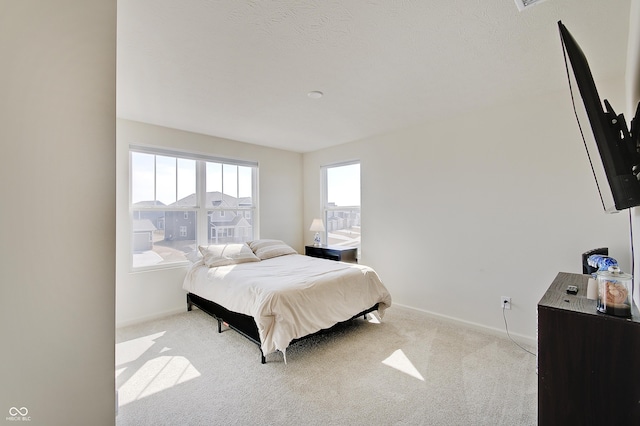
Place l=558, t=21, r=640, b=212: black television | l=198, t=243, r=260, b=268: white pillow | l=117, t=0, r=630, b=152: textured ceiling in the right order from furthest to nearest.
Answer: l=198, t=243, r=260, b=268: white pillow, l=117, t=0, r=630, b=152: textured ceiling, l=558, t=21, r=640, b=212: black television

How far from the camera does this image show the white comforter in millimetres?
2404

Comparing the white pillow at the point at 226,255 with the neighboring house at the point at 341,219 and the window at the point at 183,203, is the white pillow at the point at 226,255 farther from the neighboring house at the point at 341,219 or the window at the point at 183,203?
the neighboring house at the point at 341,219

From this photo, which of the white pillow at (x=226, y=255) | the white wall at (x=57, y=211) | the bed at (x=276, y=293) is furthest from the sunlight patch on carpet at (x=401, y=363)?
the white pillow at (x=226, y=255)

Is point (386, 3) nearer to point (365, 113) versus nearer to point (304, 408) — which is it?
point (365, 113)

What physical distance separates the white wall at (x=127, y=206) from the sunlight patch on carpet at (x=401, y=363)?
283 cm

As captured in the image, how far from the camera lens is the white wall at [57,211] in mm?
796

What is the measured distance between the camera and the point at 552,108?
2.69m

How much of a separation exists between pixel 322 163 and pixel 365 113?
183cm

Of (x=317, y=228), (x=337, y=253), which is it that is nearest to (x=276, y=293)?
(x=337, y=253)

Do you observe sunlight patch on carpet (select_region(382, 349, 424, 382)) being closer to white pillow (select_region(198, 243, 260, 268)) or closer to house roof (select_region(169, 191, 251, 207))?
white pillow (select_region(198, 243, 260, 268))

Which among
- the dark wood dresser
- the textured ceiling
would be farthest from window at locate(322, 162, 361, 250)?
the dark wood dresser

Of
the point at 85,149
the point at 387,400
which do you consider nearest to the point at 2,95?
the point at 85,149

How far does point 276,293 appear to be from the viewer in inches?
96.8

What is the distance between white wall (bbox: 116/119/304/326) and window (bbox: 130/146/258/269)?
0.10m
